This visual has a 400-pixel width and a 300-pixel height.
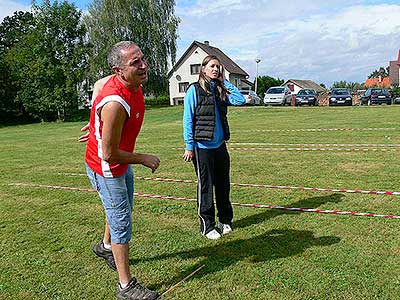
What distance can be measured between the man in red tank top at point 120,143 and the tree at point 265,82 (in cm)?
5862

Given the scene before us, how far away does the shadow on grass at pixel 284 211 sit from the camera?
4922 millimetres

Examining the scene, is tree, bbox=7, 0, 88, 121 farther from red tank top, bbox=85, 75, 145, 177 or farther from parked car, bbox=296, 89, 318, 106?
red tank top, bbox=85, 75, 145, 177

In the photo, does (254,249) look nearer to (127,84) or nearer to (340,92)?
(127,84)

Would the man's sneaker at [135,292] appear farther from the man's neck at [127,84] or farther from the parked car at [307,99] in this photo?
the parked car at [307,99]

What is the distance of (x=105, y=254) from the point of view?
394cm

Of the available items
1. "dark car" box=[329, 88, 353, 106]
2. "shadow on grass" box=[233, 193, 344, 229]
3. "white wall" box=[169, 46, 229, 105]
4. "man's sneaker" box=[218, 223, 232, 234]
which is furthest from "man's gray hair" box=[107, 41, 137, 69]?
"white wall" box=[169, 46, 229, 105]

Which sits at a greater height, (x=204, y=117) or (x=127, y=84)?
(x=127, y=84)

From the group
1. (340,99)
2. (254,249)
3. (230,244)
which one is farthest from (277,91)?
(254,249)

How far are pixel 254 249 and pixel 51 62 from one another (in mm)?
33297

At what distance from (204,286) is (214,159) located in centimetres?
145

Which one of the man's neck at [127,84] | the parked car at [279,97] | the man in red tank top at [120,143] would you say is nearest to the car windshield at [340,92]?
the parked car at [279,97]

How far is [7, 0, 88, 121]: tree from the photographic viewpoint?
33.7 metres

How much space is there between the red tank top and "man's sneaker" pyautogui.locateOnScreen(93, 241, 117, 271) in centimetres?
100

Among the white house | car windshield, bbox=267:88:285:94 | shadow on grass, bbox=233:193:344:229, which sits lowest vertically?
shadow on grass, bbox=233:193:344:229
